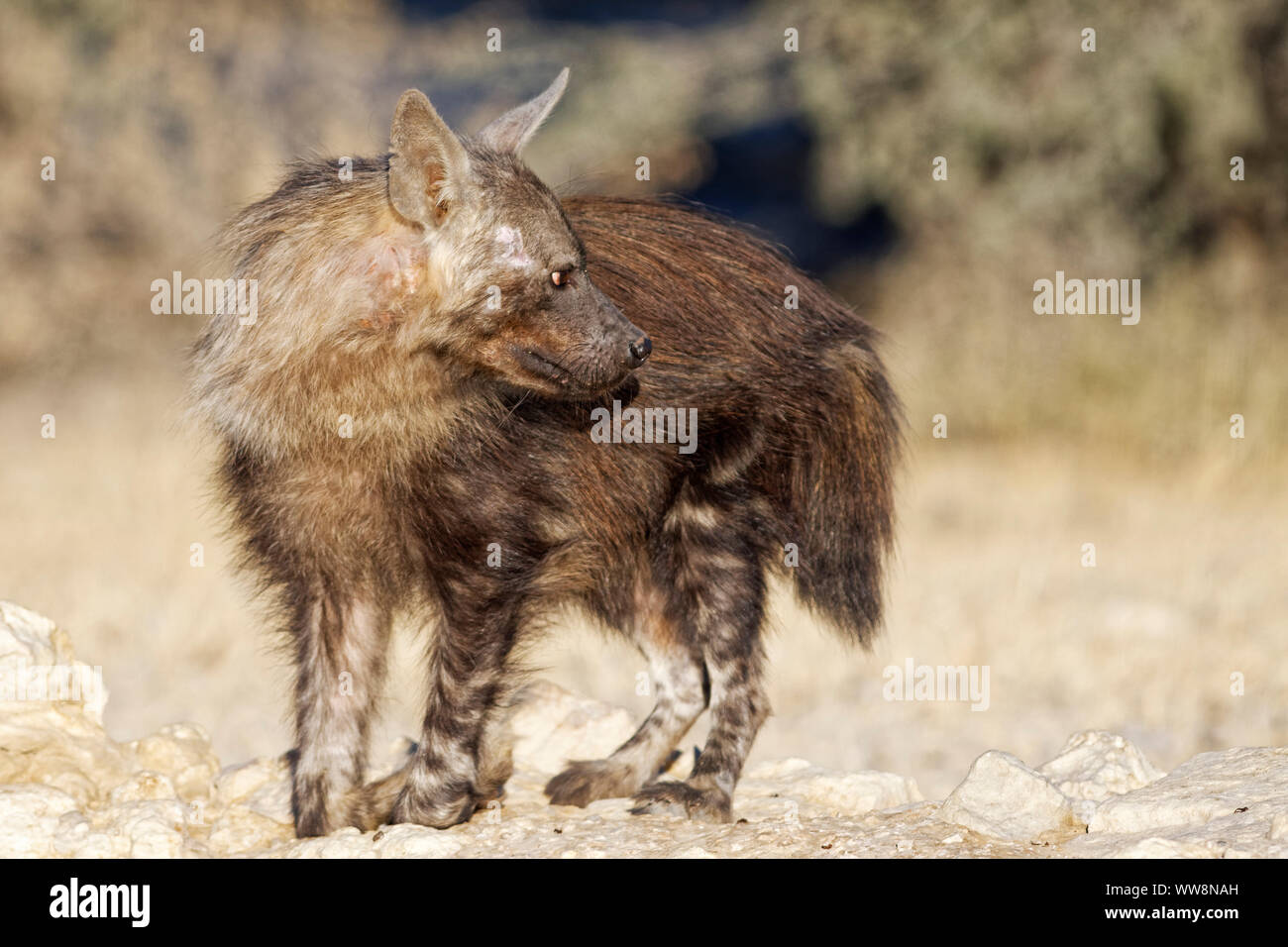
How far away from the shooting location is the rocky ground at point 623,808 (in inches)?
216

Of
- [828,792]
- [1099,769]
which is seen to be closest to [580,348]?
[828,792]

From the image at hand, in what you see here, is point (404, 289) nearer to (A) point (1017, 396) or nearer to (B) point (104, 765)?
(B) point (104, 765)

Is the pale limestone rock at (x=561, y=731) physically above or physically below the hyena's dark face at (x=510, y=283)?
below

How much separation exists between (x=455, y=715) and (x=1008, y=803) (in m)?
2.06

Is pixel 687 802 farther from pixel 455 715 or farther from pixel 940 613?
pixel 940 613

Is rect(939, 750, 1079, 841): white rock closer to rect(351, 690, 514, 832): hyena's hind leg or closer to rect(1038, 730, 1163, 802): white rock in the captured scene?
rect(1038, 730, 1163, 802): white rock

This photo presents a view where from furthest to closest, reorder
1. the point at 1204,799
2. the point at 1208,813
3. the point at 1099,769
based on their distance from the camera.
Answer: the point at 1099,769 → the point at 1204,799 → the point at 1208,813

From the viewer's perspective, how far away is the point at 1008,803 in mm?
5785

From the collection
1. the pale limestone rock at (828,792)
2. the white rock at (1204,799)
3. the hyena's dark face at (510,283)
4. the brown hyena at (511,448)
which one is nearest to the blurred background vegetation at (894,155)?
the brown hyena at (511,448)

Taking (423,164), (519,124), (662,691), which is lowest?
(662,691)

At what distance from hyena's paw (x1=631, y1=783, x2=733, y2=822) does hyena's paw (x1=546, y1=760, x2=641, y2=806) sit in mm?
263

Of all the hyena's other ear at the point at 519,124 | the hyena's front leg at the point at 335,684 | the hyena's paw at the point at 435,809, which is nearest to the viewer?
the hyena's paw at the point at 435,809

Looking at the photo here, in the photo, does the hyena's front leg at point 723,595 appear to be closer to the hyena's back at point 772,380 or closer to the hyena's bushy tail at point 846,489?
the hyena's back at point 772,380

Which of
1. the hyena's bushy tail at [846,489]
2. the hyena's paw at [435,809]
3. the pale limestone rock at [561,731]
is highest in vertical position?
the hyena's bushy tail at [846,489]
